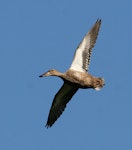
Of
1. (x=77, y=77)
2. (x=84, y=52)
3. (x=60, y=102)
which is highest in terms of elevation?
(x=84, y=52)

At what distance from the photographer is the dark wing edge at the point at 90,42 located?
18.3m

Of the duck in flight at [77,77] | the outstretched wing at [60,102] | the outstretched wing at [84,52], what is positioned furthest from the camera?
the outstretched wing at [60,102]

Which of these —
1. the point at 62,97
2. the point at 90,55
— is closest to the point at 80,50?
the point at 90,55

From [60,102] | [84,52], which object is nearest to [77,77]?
[84,52]

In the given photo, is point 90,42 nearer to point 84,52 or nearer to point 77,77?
point 84,52

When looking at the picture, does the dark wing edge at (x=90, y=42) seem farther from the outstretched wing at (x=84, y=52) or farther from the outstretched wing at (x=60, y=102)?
the outstretched wing at (x=60, y=102)

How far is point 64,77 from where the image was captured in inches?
698

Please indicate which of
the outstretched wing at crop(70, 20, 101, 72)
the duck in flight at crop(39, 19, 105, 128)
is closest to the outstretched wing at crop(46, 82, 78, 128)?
the duck in flight at crop(39, 19, 105, 128)

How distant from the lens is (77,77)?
57.9 feet

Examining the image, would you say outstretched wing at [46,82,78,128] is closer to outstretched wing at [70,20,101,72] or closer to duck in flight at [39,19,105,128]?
duck in flight at [39,19,105,128]

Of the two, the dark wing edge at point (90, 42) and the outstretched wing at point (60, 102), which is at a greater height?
the dark wing edge at point (90, 42)

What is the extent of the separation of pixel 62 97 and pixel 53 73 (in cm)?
144

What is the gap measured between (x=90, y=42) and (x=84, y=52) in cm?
37

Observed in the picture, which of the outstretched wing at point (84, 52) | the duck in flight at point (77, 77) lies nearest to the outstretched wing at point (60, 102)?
the duck in flight at point (77, 77)
